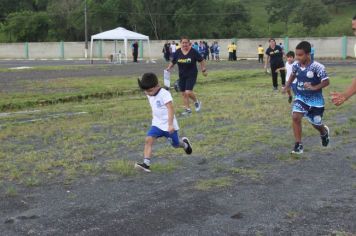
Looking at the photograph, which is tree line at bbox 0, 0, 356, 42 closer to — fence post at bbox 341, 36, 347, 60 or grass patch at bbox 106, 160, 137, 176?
fence post at bbox 341, 36, 347, 60

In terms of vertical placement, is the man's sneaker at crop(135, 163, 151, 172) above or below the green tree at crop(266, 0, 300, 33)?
below

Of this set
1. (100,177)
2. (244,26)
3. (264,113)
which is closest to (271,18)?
(244,26)

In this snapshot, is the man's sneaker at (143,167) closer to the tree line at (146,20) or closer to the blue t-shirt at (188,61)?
the blue t-shirt at (188,61)

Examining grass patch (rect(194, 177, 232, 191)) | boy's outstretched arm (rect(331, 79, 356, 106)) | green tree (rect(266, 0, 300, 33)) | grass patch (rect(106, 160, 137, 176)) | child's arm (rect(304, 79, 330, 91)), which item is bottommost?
grass patch (rect(194, 177, 232, 191))

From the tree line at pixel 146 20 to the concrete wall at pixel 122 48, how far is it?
587 inches

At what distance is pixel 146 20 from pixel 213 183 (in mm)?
78426

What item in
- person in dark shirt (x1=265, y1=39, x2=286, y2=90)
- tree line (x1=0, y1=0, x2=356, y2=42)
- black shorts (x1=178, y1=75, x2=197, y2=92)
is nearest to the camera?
black shorts (x1=178, y1=75, x2=197, y2=92)

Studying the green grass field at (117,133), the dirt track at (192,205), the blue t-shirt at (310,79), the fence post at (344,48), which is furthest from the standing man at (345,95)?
the fence post at (344,48)

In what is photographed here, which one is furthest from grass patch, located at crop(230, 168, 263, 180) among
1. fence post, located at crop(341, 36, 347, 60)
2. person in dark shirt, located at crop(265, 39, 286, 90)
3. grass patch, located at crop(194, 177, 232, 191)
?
fence post, located at crop(341, 36, 347, 60)

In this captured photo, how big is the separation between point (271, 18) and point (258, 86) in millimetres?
81930

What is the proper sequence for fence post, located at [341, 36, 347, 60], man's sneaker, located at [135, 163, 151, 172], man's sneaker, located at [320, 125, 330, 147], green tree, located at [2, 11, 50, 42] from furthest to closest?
green tree, located at [2, 11, 50, 42] → fence post, located at [341, 36, 347, 60] → man's sneaker, located at [320, 125, 330, 147] → man's sneaker, located at [135, 163, 151, 172]

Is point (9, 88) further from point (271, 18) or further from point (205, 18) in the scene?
point (271, 18)

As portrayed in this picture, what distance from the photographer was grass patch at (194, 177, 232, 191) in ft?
20.6

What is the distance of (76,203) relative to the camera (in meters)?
5.71
